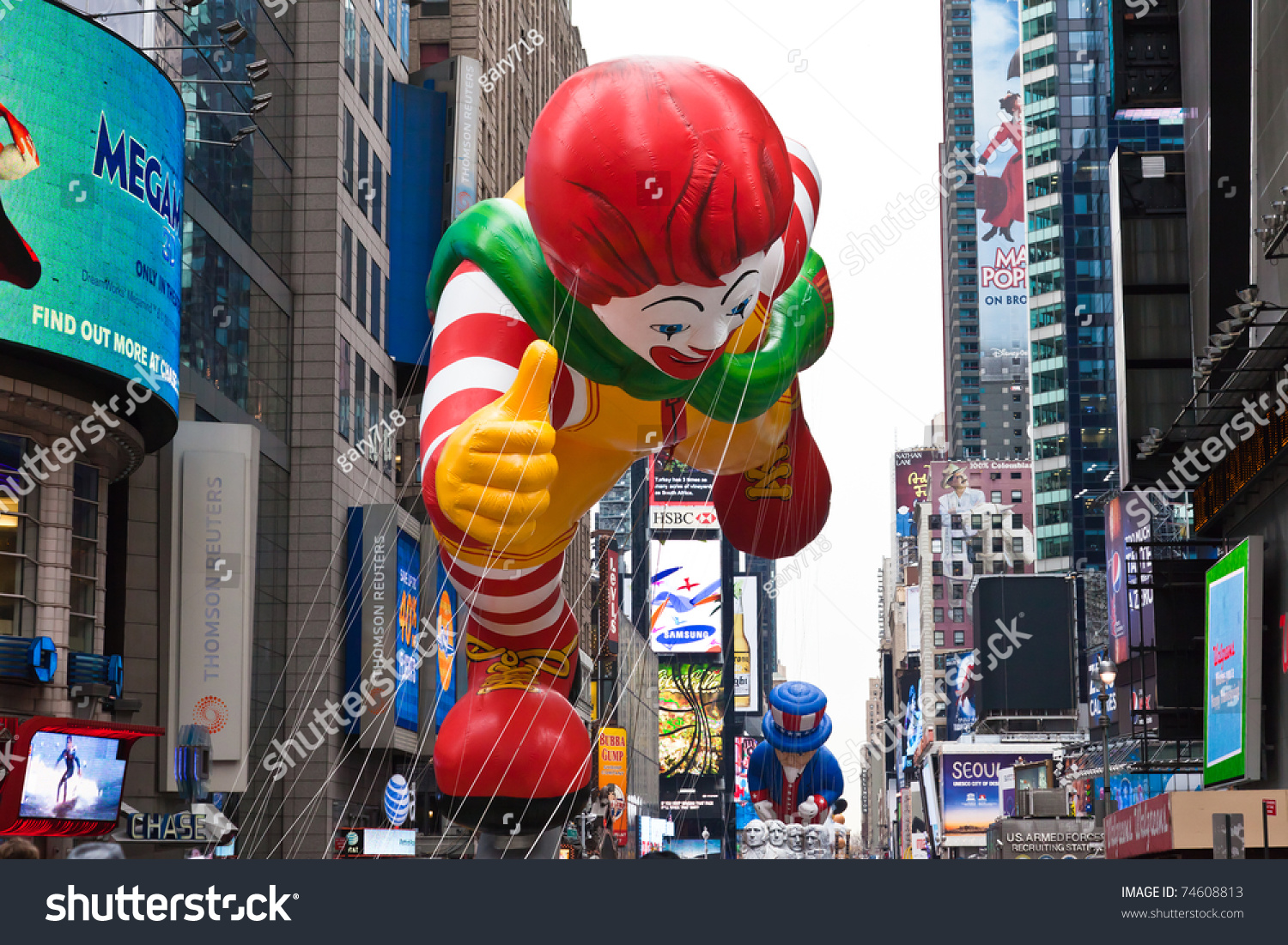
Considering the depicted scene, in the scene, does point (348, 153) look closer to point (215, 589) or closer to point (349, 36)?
point (349, 36)

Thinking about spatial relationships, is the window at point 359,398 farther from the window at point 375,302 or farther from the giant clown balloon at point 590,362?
the giant clown balloon at point 590,362

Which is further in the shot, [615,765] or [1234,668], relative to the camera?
[615,765]

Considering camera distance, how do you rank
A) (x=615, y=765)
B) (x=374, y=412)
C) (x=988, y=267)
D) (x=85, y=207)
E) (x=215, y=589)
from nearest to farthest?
(x=85, y=207), (x=215, y=589), (x=374, y=412), (x=615, y=765), (x=988, y=267)

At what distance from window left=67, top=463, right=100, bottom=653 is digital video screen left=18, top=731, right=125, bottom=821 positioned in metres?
2.12

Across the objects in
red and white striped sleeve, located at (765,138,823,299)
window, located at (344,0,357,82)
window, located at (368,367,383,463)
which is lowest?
red and white striped sleeve, located at (765,138,823,299)

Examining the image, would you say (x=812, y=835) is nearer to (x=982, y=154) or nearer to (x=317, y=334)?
(x=317, y=334)

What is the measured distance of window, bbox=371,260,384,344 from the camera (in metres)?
43.5

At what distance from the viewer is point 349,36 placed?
4069 cm

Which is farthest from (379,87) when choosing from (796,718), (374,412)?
(796,718)

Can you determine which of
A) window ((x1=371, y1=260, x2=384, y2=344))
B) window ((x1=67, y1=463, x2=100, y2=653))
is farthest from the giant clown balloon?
window ((x1=371, y1=260, x2=384, y2=344))

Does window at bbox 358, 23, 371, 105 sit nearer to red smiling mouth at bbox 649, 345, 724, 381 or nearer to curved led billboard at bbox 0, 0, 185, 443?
curved led billboard at bbox 0, 0, 185, 443

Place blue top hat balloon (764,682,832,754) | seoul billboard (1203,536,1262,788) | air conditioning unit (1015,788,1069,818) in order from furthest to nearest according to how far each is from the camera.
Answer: air conditioning unit (1015,788,1069,818)
seoul billboard (1203,536,1262,788)
blue top hat balloon (764,682,832,754)

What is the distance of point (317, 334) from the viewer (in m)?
38.8

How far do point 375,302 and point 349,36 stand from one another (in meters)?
7.57
